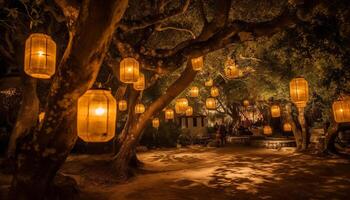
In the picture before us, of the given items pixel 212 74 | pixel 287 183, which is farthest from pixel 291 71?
pixel 287 183

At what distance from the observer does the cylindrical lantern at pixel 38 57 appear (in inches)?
197

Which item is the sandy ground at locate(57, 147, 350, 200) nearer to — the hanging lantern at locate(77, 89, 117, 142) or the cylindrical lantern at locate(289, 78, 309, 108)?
the cylindrical lantern at locate(289, 78, 309, 108)

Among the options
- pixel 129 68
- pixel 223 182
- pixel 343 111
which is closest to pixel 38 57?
pixel 129 68

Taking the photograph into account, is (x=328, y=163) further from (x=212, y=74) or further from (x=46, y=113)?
(x=46, y=113)

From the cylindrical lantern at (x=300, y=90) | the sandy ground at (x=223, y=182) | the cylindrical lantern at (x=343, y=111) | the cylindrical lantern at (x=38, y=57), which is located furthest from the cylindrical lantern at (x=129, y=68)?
the cylindrical lantern at (x=343, y=111)

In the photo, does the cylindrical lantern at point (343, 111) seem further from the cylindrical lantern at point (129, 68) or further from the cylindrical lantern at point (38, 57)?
the cylindrical lantern at point (38, 57)

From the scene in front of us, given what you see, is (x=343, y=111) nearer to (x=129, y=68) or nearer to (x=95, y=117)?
(x=129, y=68)

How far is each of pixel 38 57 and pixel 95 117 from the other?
2128 mm

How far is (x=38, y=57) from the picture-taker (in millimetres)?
5078

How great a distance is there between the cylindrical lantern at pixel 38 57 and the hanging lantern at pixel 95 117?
156 centimetres

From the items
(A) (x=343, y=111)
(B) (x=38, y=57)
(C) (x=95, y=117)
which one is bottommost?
(C) (x=95, y=117)

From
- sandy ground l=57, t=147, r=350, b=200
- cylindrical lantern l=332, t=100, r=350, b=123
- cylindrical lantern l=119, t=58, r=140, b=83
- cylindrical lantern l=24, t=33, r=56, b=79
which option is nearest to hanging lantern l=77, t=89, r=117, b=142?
cylindrical lantern l=24, t=33, r=56, b=79

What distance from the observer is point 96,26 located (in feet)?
12.1

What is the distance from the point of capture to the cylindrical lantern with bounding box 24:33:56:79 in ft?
16.4
